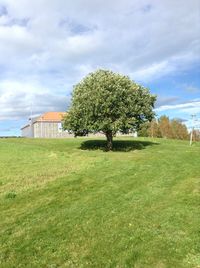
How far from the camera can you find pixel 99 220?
12781 mm

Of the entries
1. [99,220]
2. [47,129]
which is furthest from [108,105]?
[47,129]

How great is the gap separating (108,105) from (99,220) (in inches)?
1158

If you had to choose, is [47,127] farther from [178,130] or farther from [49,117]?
[178,130]

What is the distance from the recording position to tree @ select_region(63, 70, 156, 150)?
41.7 m

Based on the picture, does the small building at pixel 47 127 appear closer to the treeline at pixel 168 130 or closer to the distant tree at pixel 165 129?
the treeline at pixel 168 130

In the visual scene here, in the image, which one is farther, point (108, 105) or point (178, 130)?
point (178, 130)

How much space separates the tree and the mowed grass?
64.9 ft

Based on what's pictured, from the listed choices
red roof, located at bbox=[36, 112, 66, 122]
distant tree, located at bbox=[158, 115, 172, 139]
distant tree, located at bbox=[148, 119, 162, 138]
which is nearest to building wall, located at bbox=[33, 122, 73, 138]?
red roof, located at bbox=[36, 112, 66, 122]

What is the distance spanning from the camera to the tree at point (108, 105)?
41.7 metres

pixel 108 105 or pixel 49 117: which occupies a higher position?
pixel 49 117

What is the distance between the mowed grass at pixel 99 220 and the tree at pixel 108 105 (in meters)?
19.8

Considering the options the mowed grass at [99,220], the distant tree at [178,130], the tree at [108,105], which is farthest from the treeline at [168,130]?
the mowed grass at [99,220]

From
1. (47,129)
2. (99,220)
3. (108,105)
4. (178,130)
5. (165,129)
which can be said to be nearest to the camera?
(99,220)

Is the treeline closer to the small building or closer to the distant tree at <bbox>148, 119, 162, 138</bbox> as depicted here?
the distant tree at <bbox>148, 119, 162, 138</bbox>
